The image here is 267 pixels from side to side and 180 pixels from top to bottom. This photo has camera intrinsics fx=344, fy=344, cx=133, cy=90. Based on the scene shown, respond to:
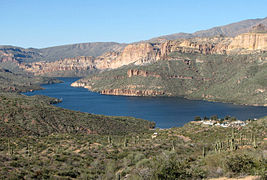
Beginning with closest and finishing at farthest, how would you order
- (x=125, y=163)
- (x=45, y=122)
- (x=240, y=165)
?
(x=240, y=165) < (x=125, y=163) < (x=45, y=122)

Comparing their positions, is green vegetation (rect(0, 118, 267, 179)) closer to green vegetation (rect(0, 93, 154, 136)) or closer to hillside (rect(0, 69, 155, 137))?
hillside (rect(0, 69, 155, 137))

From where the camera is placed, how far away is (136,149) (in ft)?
162

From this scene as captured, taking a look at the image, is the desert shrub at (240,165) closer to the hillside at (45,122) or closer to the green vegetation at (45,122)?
the hillside at (45,122)

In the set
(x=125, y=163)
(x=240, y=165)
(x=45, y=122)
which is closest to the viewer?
(x=240, y=165)

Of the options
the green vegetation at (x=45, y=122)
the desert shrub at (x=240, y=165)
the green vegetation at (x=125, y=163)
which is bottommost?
the green vegetation at (x=45, y=122)

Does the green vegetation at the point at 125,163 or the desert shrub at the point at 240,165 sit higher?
the desert shrub at the point at 240,165

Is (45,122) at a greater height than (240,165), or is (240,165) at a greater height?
(240,165)

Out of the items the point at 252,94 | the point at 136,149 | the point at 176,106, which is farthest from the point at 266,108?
the point at 136,149

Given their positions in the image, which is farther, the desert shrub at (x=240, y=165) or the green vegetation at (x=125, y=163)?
the desert shrub at (x=240, y=165)

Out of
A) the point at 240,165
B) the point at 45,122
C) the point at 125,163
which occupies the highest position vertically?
the point at 240,165

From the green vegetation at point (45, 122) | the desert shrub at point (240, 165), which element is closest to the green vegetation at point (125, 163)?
the desert shrub at point (240, 165)

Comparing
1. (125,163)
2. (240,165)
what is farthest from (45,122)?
(240,165)

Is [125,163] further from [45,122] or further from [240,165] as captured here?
[45,122]

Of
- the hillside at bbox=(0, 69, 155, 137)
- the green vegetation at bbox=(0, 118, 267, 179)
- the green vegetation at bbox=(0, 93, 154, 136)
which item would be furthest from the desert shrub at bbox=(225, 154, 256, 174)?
the green vegetation at bbox=(0, 93, 154, 136)
